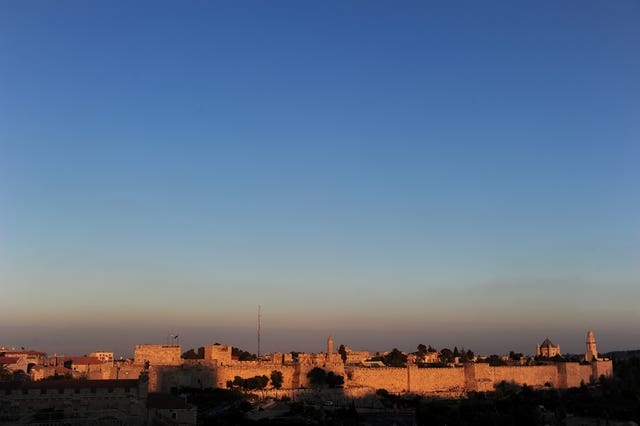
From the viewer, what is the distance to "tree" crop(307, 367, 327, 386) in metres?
45.7

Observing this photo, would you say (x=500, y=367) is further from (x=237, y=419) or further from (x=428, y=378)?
(x=237, y=419)

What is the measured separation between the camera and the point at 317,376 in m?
45.8

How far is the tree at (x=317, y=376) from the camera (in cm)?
4572

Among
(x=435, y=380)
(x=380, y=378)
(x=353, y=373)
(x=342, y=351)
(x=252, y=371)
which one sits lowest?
(x=435, y=380)

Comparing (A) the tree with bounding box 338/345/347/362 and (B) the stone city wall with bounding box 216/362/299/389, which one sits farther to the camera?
(A) the tree with bounding box 338/345/347/362

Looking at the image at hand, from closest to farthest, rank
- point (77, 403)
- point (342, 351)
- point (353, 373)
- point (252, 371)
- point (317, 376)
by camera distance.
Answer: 1. point (77, 403)
2. point (252, 371)
3. point (317, 376)
4. point (353, 373)
5. point (342, 351)

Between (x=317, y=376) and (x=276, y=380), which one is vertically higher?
(x=317, y=376)

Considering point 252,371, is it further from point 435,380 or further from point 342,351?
point 342,351

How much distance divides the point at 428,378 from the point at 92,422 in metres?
33.4

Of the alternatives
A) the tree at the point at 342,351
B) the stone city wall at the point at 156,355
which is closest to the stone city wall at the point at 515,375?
the tree at the point at 342,351

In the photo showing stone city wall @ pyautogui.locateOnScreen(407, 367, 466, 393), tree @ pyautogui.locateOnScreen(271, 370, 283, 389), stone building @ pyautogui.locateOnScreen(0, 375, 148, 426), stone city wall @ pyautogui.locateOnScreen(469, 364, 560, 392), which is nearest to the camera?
stone building @ pyautogui.locateOnScreen(0, 375, 148, 426)

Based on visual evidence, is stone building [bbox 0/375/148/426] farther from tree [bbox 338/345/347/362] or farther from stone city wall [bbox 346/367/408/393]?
tree [bbox 338/345/347/362]

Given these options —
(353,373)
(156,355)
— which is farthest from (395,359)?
(156,355)

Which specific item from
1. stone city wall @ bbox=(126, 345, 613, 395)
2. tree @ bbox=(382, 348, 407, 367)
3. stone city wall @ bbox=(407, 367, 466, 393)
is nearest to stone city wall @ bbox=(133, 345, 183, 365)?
stone city wall @ bbox=(126, 345, 613, 395)
